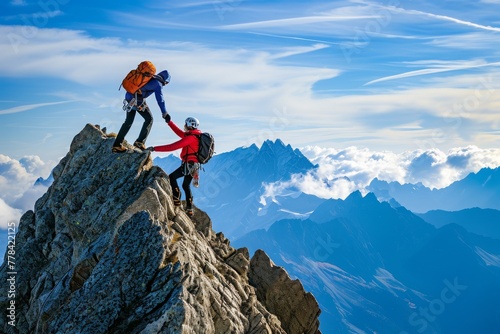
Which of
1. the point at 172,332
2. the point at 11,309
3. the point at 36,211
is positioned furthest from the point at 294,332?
the point at 36,211

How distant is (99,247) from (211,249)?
31.2 feet

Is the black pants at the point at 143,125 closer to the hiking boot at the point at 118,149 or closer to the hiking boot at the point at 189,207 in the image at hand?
the hiking boot at the point at 118,149

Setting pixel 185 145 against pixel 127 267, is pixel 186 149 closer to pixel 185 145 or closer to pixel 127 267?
pixel 185 145

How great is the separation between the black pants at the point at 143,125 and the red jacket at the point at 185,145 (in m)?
3.20

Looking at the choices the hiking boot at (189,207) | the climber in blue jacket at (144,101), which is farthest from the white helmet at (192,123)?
the hiking boot at (189,207)

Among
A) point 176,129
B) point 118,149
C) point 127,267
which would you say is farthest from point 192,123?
point 127,267

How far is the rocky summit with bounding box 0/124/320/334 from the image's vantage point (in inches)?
892

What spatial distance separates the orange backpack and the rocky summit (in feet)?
14.8

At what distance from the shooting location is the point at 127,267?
23812 mm

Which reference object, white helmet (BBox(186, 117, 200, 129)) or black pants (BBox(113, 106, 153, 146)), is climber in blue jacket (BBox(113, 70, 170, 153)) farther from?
white helmet (BBox(186, 117, 200, 129))

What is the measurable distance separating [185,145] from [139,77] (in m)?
5.36

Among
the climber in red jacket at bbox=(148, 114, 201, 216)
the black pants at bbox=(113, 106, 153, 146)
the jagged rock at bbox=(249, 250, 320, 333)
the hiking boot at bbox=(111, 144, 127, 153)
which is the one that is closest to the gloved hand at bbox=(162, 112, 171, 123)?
the climber in red jacket at bbox=(148, 114, 201, 216)

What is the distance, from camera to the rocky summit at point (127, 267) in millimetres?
22656

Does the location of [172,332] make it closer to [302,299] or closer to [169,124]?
[169,124]
